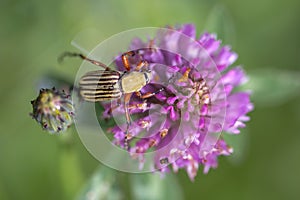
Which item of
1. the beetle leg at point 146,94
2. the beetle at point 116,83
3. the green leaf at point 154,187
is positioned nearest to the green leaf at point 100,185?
the green leaf at point 154,187

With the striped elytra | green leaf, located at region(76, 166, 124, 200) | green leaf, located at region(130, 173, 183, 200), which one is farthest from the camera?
green leaf, located at region(130, 173, 183, 200)

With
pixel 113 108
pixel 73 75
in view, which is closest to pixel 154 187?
pixel 113 108

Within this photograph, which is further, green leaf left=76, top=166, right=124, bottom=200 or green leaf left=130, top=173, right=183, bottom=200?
green leaf left=130, top=173, right=183, bottom=200

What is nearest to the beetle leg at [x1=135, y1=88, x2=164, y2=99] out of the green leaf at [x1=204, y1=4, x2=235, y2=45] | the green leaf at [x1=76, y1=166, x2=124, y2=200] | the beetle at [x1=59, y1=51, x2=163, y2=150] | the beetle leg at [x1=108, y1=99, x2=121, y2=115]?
the beetle at [x1=59, y1=51, x2=163, y2=150]

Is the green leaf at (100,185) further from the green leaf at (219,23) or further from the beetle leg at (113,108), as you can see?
the green leaf at (219,23)

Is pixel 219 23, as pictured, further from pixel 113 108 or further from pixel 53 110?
pixel 53 110

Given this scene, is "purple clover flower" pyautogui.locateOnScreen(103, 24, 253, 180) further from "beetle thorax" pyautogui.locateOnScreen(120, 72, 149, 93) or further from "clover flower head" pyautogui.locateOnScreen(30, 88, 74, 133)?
"clover flower head" pyautogui.locateOnScreen(30, 88, 74, 133)

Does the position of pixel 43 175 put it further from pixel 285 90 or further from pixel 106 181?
pixel 285 90
